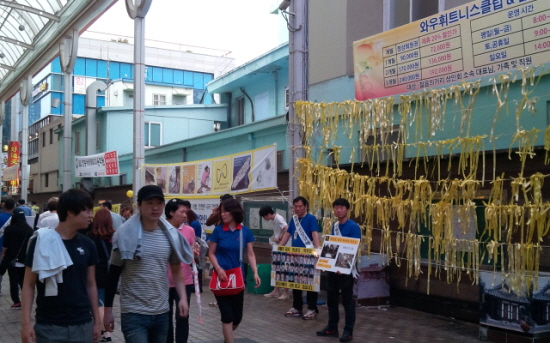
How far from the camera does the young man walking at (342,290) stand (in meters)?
7.57

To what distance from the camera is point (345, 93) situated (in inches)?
456

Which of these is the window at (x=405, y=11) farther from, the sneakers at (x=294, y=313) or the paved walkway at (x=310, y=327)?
the sneakers at (x=294, y=313)

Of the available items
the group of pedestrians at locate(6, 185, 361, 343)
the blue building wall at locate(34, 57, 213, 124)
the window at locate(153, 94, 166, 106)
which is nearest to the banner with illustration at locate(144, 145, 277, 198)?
the group of pedestrians at locate(6, 185, 361, 343)

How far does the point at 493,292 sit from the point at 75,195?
542 cm

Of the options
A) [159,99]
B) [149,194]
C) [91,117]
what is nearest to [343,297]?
[149,194]

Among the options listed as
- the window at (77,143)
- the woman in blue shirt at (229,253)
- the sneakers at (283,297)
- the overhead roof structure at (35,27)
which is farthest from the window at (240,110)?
the woman in blue shirt at (229,253)

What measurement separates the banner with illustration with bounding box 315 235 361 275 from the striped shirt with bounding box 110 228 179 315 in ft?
11.7

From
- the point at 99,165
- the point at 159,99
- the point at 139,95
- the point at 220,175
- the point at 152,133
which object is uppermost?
the point at 159,99

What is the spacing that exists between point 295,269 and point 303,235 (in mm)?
570

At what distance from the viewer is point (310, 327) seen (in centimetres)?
853

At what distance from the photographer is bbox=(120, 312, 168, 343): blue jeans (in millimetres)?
4379

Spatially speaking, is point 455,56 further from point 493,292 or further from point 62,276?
point 62,276

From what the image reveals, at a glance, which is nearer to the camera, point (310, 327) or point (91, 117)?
point (310, 327)

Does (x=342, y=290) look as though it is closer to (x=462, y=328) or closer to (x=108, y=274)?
(x=462, y=328)
